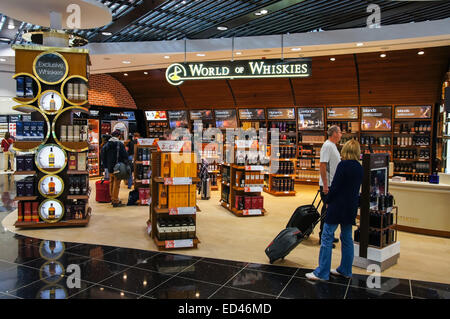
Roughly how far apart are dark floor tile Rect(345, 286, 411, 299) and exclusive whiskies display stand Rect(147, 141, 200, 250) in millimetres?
2316

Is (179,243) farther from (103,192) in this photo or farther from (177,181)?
(103,192)

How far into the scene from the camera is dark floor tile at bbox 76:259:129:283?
410cm

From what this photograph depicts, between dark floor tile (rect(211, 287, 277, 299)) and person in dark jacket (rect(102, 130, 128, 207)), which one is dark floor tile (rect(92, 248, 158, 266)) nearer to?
dark floor tile (rect(211, 287, 277, 299))

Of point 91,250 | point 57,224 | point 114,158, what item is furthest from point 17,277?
point 114,158

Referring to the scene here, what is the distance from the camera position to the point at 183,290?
3.78 meters

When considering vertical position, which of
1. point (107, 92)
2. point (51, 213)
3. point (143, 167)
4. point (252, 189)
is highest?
point (107, 92)

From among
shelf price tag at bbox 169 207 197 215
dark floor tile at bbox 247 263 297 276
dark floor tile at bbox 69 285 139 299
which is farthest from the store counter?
dark floor tile at bbox 69 285 139 299

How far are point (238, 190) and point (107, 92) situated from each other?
8.50 metres

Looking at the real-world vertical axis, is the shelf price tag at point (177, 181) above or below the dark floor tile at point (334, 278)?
above

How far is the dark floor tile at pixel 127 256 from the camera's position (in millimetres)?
4672

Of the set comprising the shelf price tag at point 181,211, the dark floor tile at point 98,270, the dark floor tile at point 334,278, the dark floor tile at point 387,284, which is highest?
the shelf price tag at point 181,211

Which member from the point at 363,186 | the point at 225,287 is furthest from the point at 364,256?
the point at 225,287

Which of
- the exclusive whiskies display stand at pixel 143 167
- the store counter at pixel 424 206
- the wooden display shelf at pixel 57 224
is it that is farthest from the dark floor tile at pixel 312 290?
the exclusive whiskies display stand at pixel 143 167

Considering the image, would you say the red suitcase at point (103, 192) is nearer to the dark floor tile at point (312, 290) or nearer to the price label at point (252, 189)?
the price label at point (252, 189)
